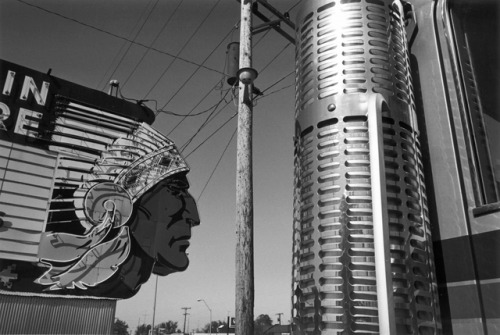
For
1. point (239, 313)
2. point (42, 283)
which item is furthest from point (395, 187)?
point (42, 283)

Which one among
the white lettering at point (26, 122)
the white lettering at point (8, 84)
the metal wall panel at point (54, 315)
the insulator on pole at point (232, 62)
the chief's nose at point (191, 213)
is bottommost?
the metal wall panel at point (54, 315)

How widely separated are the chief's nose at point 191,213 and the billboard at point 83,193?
0.08 ft

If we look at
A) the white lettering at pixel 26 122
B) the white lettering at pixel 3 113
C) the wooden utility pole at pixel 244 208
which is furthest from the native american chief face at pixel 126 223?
the wooden utility pole at pixel 244 208

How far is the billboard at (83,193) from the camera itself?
27.9ft

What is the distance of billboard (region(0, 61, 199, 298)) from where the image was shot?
850cm

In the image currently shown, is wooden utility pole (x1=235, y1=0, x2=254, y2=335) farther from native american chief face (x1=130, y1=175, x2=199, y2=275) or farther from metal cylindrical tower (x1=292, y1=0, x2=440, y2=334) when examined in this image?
native american chief face (x1=130, y1=175, x2=199, y2=275)

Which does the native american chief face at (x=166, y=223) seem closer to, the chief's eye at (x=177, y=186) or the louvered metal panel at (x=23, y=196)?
the chief's eye at (x=177, y=186)

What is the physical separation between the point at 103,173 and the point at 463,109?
8.82 meters

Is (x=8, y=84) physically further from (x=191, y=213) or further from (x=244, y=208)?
(x=244, y=208)

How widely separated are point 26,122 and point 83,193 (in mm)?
1922

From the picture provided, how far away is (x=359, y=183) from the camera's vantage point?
1.83m

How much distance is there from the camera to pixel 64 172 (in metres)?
9.23

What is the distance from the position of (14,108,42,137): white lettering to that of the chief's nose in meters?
3.79

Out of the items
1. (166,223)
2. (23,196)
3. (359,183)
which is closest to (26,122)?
(23,196)
